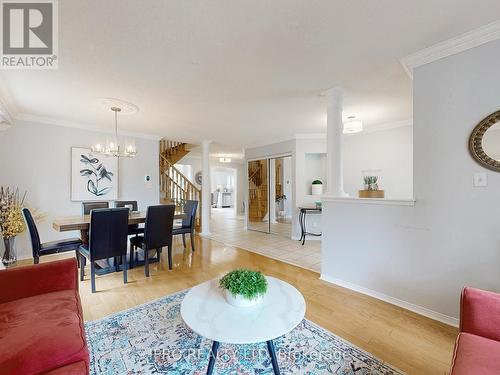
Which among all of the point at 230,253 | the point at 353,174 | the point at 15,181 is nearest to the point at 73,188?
the point at 15,181

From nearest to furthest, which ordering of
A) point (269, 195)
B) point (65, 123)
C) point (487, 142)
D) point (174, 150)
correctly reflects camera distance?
point (487, 142) → point (65, 123) → point (269, 195) → point (174, 150)

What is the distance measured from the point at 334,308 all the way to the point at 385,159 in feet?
11.6

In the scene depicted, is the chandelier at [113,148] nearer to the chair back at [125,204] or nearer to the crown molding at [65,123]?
the crown molding at [65,123]

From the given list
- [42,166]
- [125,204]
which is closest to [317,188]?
[125,204]

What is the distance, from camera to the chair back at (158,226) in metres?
3.05

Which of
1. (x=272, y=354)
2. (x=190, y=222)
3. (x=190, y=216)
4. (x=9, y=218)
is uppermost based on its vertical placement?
→ (x=9, y=218)

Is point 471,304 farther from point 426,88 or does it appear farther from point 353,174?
point 353,174

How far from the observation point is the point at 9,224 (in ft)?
10.5

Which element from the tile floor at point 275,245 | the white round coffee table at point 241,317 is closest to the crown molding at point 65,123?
the tile floor at point 275,245

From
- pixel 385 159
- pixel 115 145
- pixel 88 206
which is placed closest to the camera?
pixel 115 145

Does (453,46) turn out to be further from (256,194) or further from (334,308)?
(256,194)

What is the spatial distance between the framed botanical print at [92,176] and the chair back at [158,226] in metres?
2.13

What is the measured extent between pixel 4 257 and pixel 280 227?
5361 millimetres

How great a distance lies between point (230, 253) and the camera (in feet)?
13.7
